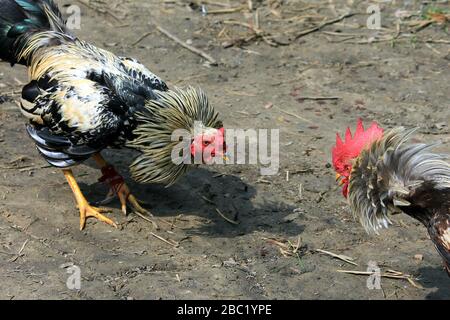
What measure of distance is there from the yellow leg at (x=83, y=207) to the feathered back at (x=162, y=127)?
1.68 feet

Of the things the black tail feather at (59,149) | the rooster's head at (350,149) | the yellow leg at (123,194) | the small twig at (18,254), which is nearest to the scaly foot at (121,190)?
the yellow leg at (123,194)

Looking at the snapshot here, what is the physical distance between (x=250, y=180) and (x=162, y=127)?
1.27 meters

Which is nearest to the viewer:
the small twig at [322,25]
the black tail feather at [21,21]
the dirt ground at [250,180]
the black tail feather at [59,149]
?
the dirt ground at [250,180]

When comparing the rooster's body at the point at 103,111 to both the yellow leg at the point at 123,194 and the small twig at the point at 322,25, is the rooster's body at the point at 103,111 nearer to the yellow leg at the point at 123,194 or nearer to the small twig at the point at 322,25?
the yellow leg at the point at 123,194

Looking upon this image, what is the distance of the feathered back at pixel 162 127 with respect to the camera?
562cm

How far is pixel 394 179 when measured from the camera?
485 cm

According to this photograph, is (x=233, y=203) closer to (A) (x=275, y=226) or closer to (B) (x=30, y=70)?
(A) (x=275, y=226)

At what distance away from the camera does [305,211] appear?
6.23 metres

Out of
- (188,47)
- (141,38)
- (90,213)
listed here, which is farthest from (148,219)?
(141,38)

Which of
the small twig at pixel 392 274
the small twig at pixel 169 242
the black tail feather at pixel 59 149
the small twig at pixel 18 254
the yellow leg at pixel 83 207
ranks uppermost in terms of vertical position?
the black tail feather at pixel 59 149

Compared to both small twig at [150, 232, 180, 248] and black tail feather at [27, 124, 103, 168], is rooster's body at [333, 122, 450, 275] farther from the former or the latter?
black tail feather at [27, 124, 103, 168]

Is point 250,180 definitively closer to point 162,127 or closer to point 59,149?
point 162,127
